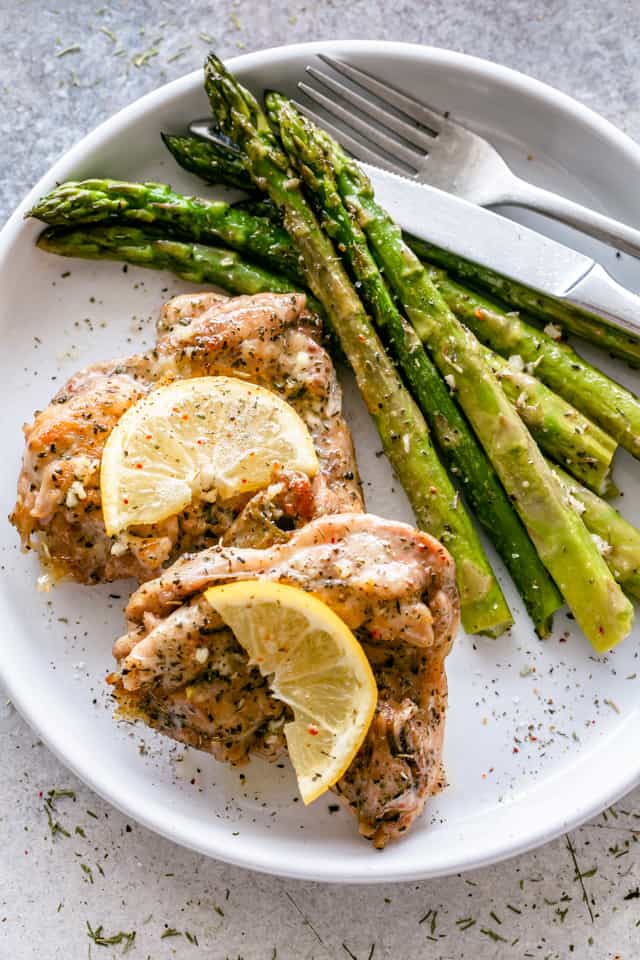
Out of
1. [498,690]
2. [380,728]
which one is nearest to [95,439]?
[380,728]

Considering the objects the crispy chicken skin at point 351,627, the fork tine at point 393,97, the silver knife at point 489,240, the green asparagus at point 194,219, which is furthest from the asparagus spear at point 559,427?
the fork tine at point 393,97

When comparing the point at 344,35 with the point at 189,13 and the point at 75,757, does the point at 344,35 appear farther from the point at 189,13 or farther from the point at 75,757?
the point at 75,757

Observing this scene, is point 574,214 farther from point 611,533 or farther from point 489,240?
point 611,533

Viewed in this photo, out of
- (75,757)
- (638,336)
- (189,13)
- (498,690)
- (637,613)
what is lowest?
(75,757)

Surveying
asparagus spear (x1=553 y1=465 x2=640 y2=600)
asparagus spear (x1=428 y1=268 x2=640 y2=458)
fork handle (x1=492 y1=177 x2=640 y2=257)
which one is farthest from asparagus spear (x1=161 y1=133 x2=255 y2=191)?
asparagus spear (x1=553 y1=465 x2=640 y2=600)

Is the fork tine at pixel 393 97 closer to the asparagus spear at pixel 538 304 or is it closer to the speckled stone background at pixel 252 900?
the asparagus spear at pixel 538 304

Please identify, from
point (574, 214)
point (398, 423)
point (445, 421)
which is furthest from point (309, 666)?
point (574, 214)

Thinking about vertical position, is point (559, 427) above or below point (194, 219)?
below

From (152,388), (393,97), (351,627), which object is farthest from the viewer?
(393,97)
